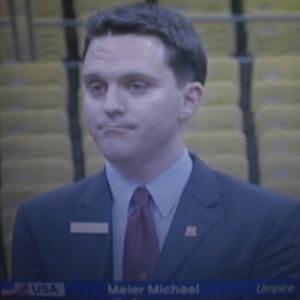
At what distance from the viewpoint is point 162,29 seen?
131cm

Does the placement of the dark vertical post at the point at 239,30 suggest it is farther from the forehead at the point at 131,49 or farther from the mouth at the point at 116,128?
the mouth at the point at 116,128

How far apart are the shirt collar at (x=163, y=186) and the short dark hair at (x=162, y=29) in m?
0.19

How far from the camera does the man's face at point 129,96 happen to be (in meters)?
1.30

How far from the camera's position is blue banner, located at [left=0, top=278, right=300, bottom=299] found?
1.36 meters

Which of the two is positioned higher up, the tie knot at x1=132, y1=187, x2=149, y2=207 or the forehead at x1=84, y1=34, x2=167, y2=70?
the forehead at x1=84, y1=34, x2=167, y2=70

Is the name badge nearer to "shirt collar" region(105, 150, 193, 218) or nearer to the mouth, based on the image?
"shirt collar" region(105, 150, 193, 218)

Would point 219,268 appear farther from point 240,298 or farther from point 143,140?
point 143,140

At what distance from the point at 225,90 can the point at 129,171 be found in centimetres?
27

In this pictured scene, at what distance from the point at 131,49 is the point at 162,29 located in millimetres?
73

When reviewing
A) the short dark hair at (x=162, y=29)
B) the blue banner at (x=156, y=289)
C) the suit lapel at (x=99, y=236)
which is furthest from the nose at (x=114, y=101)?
the blue banner at (x=156, y=289)

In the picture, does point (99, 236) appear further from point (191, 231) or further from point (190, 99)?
point (190, 99)

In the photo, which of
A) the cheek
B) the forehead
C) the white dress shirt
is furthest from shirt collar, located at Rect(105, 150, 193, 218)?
the forehead

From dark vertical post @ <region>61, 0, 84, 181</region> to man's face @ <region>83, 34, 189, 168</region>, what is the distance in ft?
0.11

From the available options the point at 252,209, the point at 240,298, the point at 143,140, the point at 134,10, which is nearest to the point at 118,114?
the point at 143,140
